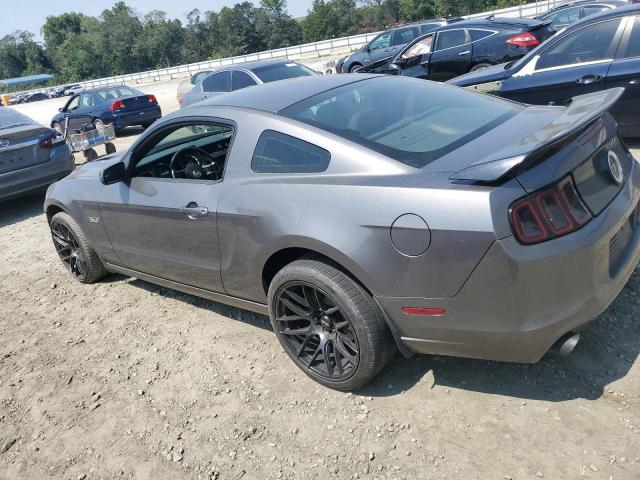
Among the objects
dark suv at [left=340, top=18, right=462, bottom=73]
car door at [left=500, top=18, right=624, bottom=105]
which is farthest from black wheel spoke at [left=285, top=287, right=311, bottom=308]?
dark suv at [left=340, top=18, right=462, bottom=73]

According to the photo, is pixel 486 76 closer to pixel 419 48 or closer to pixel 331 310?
pixel 419 48

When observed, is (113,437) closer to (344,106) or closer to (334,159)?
(334,159)

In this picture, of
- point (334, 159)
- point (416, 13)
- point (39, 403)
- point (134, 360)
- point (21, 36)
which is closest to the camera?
point (334, 159)

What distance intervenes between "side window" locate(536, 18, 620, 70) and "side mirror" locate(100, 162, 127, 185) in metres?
4.77

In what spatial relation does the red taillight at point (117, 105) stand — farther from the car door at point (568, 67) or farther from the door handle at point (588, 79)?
the door handle at point (588, 79)

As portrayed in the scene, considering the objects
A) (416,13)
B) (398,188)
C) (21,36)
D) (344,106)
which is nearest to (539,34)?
(344,106)

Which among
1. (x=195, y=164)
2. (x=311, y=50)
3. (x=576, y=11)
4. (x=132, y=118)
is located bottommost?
(x=311, y=50)

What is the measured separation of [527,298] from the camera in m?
2.31

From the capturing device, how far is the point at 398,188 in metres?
2.51

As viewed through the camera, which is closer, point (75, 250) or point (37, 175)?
point (75, 250)

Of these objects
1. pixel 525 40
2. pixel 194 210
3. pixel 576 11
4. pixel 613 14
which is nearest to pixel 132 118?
pixel 525 40

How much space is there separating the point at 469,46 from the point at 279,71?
11.6ft

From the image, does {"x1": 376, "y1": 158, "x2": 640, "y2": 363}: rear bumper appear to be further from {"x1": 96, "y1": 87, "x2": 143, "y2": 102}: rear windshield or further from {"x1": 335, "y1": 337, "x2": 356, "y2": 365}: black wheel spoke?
{"x1": 96, "y1": 87, "x2": 143, "y2": 102}: rear windshield

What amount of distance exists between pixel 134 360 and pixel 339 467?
1770mm
